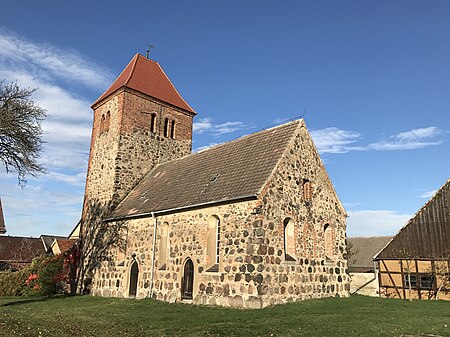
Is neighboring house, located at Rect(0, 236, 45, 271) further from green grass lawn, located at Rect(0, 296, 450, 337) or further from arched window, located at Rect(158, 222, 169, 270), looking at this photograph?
green grass lawn, located at Rect(0, 296, 450, 337)

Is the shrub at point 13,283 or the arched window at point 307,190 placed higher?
the arched window at point 307,190

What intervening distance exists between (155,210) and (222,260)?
17.9ft

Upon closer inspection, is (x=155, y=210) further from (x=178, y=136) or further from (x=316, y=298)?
(x=178, y=136)

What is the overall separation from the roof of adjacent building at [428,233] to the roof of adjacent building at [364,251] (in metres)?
17.8

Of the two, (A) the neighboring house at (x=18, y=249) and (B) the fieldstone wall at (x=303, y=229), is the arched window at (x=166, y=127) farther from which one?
(A) the neighboring house at (x=18, y=249)

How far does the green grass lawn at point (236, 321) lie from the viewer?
10.2 metres

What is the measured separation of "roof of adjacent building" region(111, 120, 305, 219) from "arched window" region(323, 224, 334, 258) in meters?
4.75

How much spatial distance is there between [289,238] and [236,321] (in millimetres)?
5493

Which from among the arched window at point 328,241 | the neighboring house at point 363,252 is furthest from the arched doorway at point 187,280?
the neighboring house at point 363,252

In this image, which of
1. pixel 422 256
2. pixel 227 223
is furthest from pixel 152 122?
pixel 422 256

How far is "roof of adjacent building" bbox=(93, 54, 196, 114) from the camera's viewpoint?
27547 mm

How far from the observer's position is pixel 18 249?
4928 cm

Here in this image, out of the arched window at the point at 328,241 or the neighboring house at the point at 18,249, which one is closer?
the arched window at the point at 328,241

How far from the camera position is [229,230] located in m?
15.6
